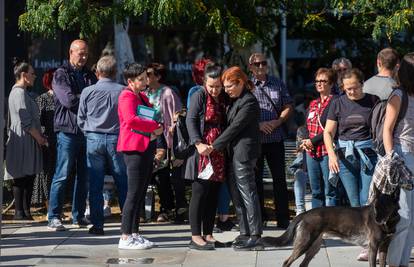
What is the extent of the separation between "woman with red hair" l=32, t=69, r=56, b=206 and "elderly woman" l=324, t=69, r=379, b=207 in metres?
3.50

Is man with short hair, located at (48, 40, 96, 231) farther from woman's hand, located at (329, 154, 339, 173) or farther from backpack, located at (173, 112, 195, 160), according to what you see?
woman's hand, located at (329, 154, 339, 173)

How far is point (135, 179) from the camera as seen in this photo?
8914 millimetres

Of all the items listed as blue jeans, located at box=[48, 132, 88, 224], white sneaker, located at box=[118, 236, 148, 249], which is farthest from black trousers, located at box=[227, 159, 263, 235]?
blue jeans, located at box=[48, 132, 88, 224]

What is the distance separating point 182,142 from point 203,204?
25.3 inches

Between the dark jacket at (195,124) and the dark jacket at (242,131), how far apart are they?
221 mm

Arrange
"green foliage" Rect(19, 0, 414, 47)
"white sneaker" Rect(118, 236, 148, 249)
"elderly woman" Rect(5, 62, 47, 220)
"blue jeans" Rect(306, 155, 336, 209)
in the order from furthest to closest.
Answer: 1. "green foliage" Rect(19, 0, 414, 47)
2. "elderly woman" Rect(5, 62, 47, 220)
3. "blue jeans" Rect(306, 155, 336, 209)
4. "white sneaker" Rect(118, 236, 148, 249)

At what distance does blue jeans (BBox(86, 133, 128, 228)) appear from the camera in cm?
958

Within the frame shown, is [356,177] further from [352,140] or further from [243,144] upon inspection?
[243,144]

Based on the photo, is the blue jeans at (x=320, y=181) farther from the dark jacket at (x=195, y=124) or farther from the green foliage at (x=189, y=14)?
the green foliage at (x=189, y=14)

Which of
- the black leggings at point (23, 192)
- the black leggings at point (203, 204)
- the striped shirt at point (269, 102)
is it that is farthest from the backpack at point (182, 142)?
the black leggings at point (23, 192)

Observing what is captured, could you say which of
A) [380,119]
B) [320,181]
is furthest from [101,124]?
[380,119]

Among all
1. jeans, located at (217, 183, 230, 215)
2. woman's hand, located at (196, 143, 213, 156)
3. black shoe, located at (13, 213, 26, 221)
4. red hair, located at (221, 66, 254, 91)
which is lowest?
black shoe, located at (13, 213, 26, 221)

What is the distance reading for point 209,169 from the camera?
8797mm

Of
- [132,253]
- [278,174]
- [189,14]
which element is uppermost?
[189,14]
